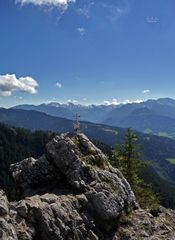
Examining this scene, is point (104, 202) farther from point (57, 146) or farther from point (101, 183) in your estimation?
point (57, 146)

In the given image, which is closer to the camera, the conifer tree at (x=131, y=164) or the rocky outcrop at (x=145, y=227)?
the rocky outcrop at (x=145, y=227)

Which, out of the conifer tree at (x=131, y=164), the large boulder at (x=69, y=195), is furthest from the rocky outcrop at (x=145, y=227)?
the conifer tree at (x=131, y=164)

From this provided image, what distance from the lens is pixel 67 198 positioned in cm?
2620

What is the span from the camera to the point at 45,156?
3244 cm

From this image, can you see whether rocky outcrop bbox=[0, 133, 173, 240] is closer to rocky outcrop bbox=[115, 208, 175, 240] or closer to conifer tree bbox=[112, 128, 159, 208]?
rocky outcrop bbox=[115, 208, 175, 240]

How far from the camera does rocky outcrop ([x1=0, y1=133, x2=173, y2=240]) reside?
22656 mm

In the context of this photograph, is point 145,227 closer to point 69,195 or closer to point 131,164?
point 69,195

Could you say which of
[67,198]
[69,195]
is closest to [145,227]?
[69,195]

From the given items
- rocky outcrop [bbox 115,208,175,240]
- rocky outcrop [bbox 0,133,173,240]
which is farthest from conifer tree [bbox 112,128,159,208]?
rocky outcrop [bbox 115,208,175,240]

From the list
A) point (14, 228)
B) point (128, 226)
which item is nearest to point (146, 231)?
point (128, 226)

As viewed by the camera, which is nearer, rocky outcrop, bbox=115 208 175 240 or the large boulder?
the large boulder

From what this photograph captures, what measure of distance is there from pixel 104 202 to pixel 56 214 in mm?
4305

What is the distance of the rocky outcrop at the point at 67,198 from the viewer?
22.7 meters

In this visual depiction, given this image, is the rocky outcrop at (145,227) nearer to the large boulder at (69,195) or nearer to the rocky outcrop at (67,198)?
the rocky outcrop at (67,198)
